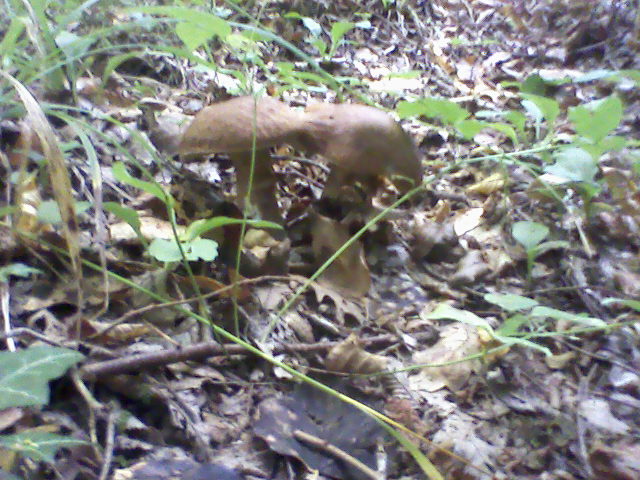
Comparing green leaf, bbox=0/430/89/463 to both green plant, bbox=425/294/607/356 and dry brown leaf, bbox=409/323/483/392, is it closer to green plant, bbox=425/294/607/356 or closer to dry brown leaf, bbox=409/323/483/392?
green plant, bbox=425/294/607/356

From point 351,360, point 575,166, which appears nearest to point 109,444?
point 351,360

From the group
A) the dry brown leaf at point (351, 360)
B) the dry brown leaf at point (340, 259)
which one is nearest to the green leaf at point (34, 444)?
the dry brown leaf at point (351, 360)

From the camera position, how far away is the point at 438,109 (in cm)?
192

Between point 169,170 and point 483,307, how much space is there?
1.28 m

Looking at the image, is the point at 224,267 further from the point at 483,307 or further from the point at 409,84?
the point at 409,84

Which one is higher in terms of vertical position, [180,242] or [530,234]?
[180,242]

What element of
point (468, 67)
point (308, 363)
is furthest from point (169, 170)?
point (468, 67)

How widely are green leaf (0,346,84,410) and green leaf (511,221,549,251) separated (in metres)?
1.55

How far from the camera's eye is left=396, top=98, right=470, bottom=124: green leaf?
1.90 metres

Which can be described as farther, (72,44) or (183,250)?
(72,44)

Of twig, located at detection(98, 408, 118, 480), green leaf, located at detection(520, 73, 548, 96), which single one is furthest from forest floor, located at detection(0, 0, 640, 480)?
green leaf, located at detection(520, 73, 548, 96)

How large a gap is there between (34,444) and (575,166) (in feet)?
6.53

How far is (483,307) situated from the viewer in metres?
1.97

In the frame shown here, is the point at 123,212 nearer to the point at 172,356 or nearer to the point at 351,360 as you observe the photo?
the point at 172,356
